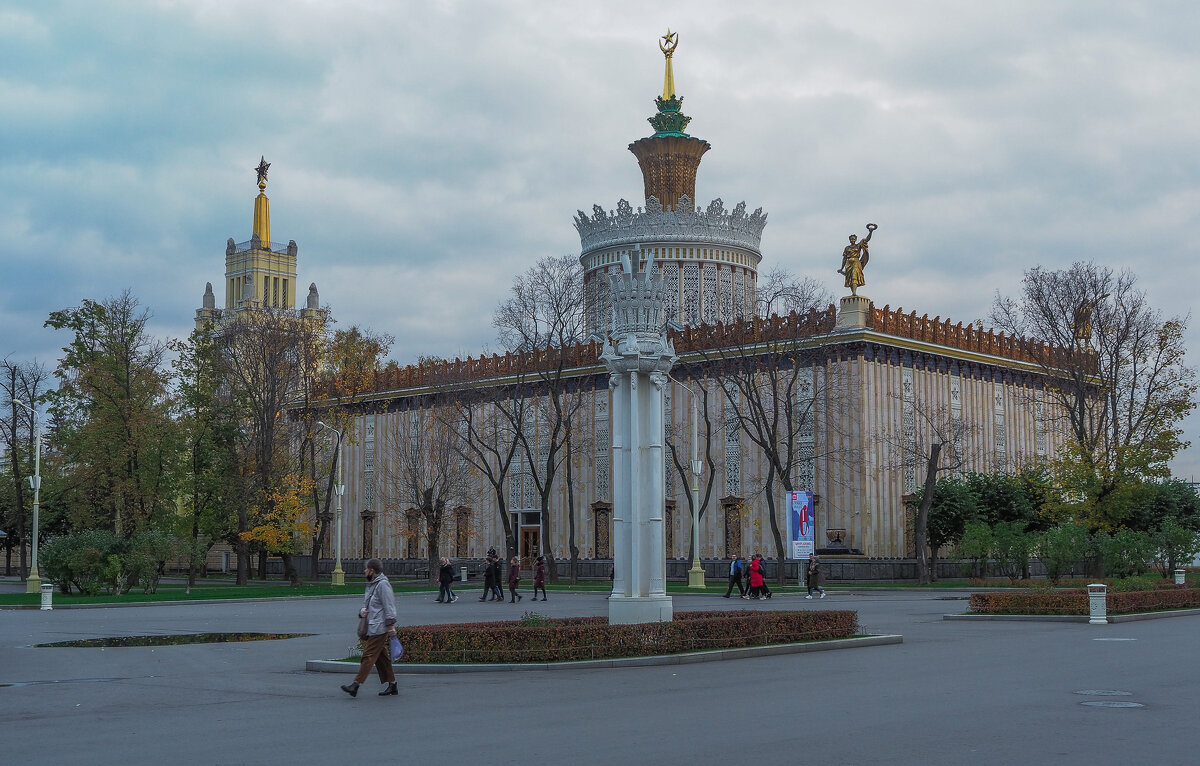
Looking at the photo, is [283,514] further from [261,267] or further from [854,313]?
[261,267]

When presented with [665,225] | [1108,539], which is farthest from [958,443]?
[665,225]

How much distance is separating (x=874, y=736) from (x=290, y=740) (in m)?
5.33

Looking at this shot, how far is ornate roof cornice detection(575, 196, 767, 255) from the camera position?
6322 cm

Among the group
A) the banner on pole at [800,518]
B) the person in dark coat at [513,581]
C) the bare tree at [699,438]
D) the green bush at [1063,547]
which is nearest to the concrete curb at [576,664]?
the person in dark coat at [513,581]

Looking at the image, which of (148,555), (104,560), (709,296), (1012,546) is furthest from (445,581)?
(709,296)

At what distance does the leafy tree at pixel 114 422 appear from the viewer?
2056 inches

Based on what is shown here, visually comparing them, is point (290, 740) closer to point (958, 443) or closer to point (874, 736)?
Result: point (874, 736)

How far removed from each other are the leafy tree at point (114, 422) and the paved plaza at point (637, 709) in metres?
31.5

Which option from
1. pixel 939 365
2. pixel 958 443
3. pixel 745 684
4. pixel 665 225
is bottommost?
pixel 745 684

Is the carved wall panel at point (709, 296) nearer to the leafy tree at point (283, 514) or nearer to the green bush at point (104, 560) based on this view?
the leafy tree at point (283, 514)

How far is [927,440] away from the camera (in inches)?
2154

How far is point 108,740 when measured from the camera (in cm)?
1163

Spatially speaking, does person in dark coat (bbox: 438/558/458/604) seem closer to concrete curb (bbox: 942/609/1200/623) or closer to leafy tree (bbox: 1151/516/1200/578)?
concrete curb (bbox: 942/609/1200/623)

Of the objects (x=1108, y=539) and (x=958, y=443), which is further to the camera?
(x=958, y=443)
